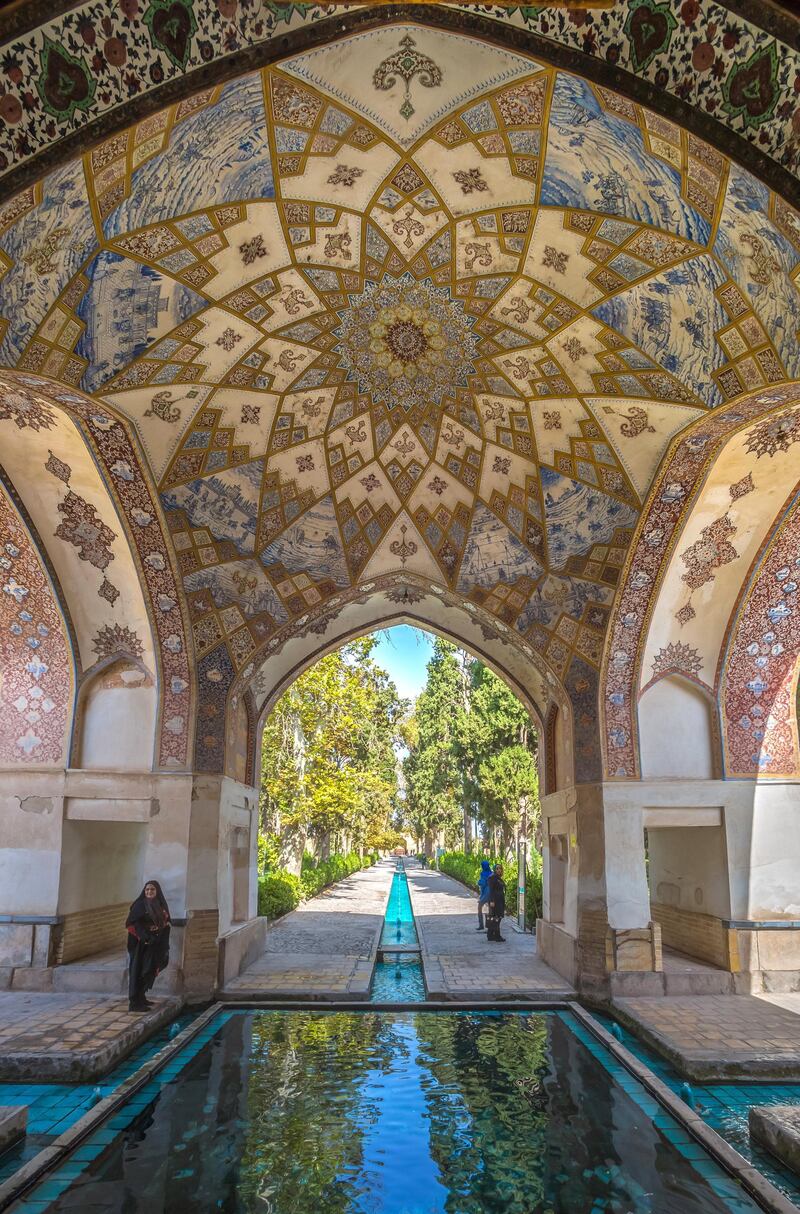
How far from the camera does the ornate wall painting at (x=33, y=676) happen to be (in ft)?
28.8

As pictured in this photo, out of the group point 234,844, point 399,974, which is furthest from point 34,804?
point 399,974

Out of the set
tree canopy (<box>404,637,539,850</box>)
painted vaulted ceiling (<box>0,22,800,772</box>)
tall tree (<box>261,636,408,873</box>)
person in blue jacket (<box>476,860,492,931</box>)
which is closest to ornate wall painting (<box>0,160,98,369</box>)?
painted vaulted ceiling (<box>0,22,800,772</box>)

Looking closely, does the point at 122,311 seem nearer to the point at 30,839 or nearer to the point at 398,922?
the point at 30,839

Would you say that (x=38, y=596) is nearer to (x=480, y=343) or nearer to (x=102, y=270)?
(x=102, y=270)

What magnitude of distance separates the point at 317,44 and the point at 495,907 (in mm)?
10684

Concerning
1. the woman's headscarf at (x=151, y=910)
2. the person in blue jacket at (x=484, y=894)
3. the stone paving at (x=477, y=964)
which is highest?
the woman's headscarf at (x=151, y=910)

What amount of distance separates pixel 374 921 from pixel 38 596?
8.54 meters

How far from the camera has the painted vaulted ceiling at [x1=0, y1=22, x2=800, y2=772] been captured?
4773 mm

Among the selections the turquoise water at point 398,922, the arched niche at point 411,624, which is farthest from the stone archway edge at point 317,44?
the turquoise water at point 398,922

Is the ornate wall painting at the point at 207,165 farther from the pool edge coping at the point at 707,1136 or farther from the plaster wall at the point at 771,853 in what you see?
the plaster wall at the point at 771,853

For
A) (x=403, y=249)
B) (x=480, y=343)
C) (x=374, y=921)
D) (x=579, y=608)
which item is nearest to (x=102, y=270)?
(x=403, y=249)

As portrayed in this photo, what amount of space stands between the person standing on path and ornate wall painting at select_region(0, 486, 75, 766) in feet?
20.6

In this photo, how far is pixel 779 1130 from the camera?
429 centimetres

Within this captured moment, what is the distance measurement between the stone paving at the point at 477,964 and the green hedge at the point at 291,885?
7.67 feet
